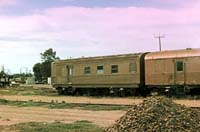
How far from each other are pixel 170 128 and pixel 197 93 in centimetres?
2410

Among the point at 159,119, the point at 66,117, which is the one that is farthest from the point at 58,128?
the point at 159,119

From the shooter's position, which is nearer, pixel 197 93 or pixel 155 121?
pixel 155 121

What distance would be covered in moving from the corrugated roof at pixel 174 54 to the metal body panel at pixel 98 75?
1.12 m

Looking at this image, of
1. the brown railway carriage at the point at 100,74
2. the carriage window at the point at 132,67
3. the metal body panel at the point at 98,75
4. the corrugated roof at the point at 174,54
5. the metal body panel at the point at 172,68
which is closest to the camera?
the metal body panel at the point at 172,68

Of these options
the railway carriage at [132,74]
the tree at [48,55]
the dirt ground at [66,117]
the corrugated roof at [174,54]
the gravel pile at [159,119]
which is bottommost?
the dirt ground at [66,117]

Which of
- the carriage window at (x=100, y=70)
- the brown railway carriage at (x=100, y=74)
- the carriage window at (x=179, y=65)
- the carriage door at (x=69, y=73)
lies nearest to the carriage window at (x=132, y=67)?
the brown railway carriage at (x=100, y=74)

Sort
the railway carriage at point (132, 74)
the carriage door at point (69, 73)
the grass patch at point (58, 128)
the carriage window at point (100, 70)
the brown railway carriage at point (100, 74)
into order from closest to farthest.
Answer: the grass patch at point (58, 128) → the railway carriage at point (132, 74) → the brown railway carriage at point (100, 74) → the carriage window at point (100, 70) → the carriage door at point (69, 73)

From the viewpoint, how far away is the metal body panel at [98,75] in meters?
36.4

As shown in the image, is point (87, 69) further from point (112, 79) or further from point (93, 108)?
point (93, 108)

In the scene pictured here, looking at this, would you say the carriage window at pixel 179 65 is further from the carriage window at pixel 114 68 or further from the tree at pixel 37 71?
the tree at pixel 37 71

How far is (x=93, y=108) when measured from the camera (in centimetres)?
2691

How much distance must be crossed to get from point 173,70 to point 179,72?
544 mm

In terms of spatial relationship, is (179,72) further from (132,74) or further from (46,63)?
(46,63)

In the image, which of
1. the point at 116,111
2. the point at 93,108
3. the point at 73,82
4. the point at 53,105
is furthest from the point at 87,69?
the point at 116,111
